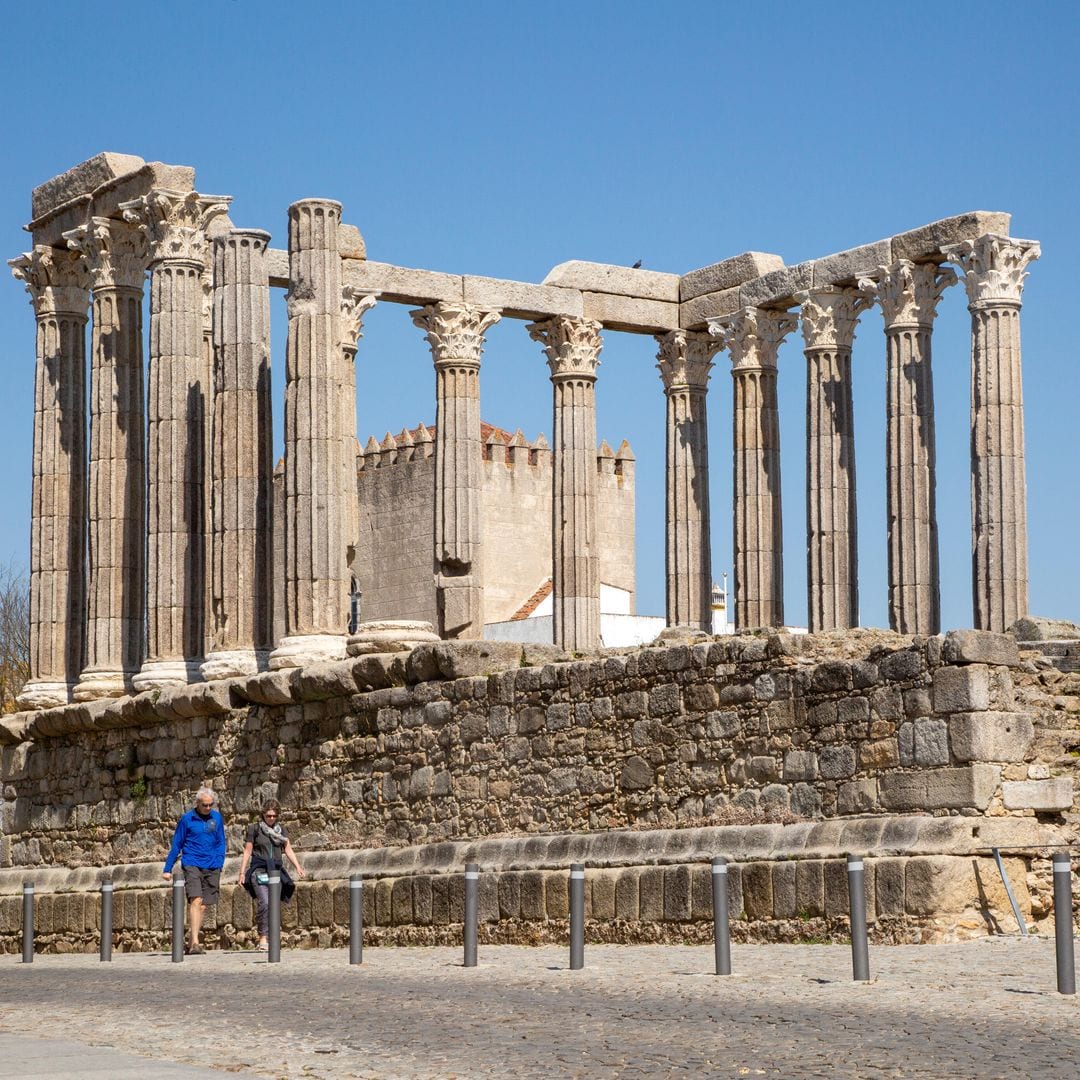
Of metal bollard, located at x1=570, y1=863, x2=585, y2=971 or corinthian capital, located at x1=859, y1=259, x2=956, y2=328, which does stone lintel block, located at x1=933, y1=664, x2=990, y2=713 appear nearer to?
metal bollard, located at x1=570, y1=863, x2=585, y2=971

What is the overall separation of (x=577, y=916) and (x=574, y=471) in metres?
18.1

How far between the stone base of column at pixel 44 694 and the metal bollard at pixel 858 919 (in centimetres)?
1652

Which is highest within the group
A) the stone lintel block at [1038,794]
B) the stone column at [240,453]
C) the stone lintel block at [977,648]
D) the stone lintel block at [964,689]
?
the stone column at [240,453]

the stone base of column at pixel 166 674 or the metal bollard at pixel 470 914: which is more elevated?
the stone base of column at pixel 166 674

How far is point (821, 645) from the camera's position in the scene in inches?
671

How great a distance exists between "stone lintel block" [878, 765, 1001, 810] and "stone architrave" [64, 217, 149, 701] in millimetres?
13241

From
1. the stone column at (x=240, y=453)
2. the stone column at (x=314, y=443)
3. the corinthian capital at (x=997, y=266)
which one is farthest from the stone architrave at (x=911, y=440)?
Answer: the stone column at (x=240, y=453)

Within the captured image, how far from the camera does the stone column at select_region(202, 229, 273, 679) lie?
2489 centimetres

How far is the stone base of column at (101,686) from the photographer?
26500 mm

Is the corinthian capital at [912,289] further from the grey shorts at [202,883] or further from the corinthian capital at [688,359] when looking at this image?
the grey shorts at [202,883]

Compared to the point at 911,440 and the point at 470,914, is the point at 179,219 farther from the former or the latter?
the point at 470,914

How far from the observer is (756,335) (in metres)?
31.5

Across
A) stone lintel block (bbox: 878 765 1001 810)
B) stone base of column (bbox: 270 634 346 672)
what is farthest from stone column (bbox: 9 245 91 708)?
stone lintel block (bbox: 878 765 1001 810)

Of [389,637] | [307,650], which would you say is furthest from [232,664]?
[389,637]
